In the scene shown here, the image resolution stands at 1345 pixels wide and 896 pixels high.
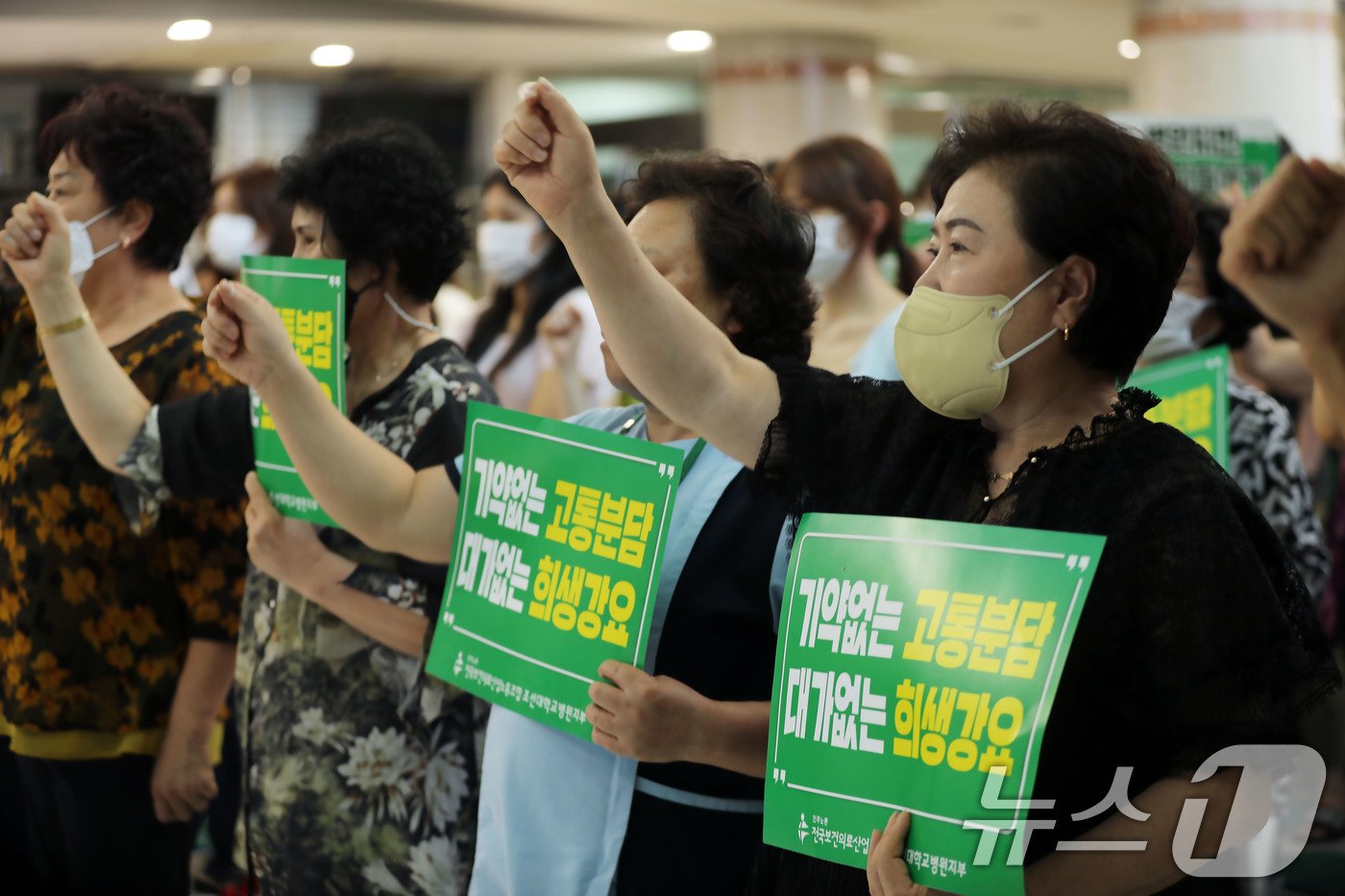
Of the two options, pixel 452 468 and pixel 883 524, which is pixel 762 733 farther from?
pixel 452 468

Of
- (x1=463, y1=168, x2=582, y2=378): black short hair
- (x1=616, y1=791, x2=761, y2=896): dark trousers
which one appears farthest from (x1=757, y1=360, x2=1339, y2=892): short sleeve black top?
(x1=463, y1=168, x2=582, y2=378): black short hair

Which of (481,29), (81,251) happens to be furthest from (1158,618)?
(481,29)

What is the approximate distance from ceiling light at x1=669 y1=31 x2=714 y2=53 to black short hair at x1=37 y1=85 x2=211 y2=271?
10572 millimetres

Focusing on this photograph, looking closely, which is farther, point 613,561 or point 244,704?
point 244,704

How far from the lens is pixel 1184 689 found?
133 centimetres

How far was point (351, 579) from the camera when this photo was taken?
86.9 inches

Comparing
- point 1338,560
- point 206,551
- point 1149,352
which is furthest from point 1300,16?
point 206,551

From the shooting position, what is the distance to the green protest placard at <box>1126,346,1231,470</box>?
8.33 feet

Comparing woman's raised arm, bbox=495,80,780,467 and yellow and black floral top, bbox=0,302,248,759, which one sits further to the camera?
yellow and black floral top, bbox=0,302,248,759

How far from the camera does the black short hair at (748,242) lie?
1.94m

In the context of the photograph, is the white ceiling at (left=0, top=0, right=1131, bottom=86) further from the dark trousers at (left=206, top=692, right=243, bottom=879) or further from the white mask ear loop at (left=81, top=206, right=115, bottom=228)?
the white mask ear loop at (left=81, top=206, right=115, bottom=228)

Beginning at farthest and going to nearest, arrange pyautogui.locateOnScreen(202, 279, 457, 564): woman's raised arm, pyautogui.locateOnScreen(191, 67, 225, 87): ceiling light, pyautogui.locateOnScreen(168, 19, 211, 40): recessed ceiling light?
pyautogui.locateOnScreen(191, 67, 225, 87): ceiling light < pyautogui.locateOnScreen(168, 19, 211, 40): recessed ceiling light < pyautogui.locateOnScreen(202, 279, 457, 564): woman's raised arm

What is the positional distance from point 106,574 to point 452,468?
823 millimetres

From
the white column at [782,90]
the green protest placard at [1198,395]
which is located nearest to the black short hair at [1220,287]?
the green protest placard at [1198,395]
